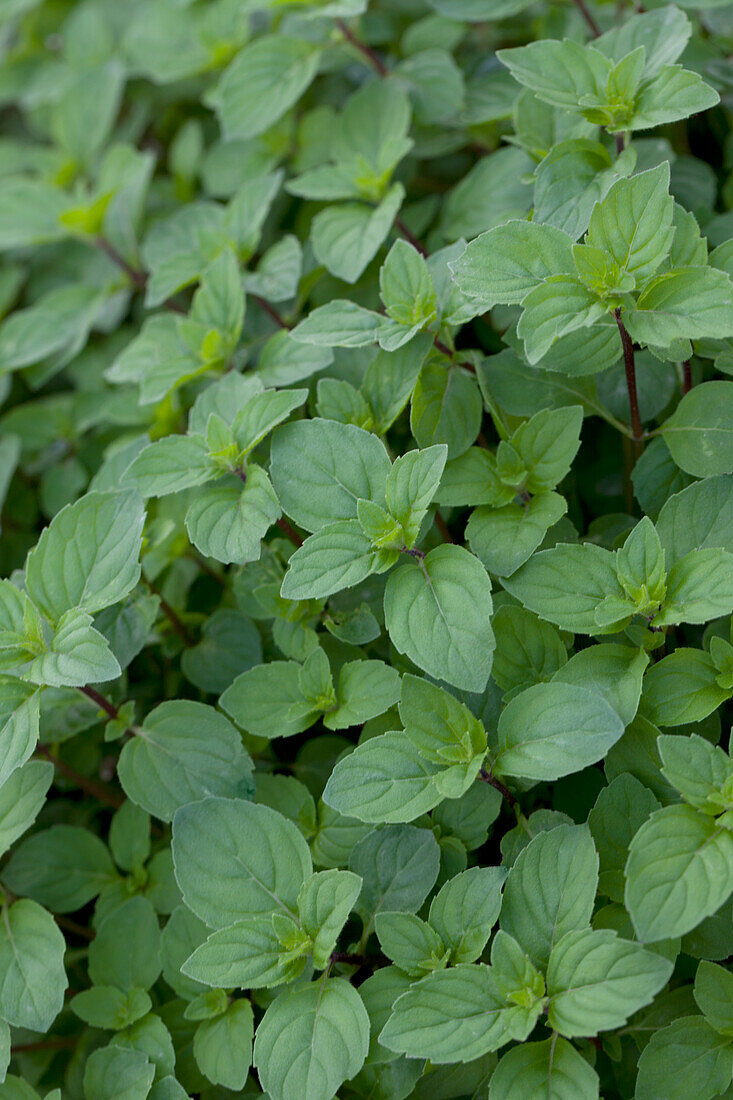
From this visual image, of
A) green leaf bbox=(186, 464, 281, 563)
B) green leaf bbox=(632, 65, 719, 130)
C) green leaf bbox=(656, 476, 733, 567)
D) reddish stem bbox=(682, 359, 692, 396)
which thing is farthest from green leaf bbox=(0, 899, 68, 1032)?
green leaf bbox=(632, 65, 719, 130)

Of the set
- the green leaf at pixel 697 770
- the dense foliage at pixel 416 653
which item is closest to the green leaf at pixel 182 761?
the dense foliage at pixel 416 653

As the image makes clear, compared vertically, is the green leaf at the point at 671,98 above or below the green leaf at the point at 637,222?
above

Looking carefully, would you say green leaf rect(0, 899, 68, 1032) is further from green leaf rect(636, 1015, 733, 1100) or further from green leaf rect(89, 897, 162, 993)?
green leaf rect(636, 1015, 733, 1100)

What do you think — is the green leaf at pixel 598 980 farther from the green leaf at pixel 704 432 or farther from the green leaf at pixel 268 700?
the green leaf at pixel 704 432

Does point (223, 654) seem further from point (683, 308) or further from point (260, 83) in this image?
point (260, 83)

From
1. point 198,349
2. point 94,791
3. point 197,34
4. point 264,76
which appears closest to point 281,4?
point 264,76
